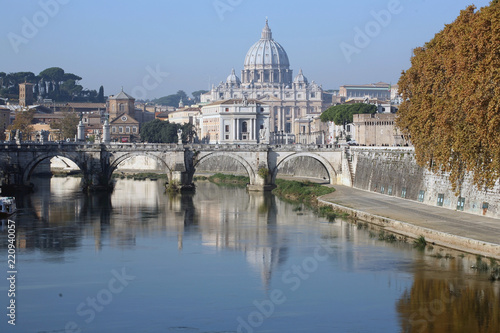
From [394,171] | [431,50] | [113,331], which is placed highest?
[431,50]

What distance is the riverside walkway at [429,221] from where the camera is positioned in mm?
30094

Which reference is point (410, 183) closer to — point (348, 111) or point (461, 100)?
point (461, 100)

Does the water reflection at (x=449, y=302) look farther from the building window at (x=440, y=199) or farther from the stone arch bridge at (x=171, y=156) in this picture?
the stone arch bridge at (x=171, y=156)

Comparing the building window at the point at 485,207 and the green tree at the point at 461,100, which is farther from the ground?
the green tree at the point at 461,100

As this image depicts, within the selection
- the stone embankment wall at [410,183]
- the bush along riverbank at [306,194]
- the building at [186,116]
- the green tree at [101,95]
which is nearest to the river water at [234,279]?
Answer: the bush along riverbank at [306,194]

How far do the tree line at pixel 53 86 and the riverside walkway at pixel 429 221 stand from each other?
12432 cm

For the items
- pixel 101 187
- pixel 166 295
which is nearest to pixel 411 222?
pixel 166 295

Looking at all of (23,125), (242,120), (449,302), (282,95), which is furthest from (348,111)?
(282,95)

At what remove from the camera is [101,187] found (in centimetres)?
5919

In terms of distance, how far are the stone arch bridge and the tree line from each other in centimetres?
10440

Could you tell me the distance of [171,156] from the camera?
60344 mm

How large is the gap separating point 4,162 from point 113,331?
38.9 metres

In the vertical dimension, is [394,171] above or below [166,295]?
above

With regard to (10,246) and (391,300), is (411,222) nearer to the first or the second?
(391,300)
